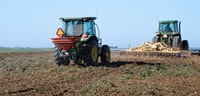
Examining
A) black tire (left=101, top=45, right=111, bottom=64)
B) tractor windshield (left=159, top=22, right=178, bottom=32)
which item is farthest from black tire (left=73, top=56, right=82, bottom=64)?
tractor windshield (left=159, top=22, right=178, bottom=32)

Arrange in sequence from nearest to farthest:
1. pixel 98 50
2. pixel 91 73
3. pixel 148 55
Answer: pixel 91 73, pixel 98 50, pixel 148 55

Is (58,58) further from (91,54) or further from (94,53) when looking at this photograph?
(94,53)

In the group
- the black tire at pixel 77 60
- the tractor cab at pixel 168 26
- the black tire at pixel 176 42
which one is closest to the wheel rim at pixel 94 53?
the black tire at pixel 77 60

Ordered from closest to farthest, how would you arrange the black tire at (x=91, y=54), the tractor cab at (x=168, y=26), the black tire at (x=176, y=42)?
the black tire at (x=91, y=54)
the black tire at (x=176, y=42)
the tractor cab at (x=168, y=26)

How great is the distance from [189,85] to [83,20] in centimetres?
655

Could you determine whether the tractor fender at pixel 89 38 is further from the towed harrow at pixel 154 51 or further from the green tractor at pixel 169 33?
the green tractor at pixel 169 33

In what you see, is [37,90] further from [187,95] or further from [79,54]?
[79,54]

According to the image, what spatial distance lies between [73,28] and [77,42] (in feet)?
3.23

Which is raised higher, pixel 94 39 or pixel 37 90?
pixel 94 39

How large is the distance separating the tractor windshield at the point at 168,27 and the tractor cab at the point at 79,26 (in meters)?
10.1

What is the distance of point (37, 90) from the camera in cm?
808

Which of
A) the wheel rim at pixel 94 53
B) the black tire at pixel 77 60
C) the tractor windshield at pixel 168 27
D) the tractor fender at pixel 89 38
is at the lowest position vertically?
the black tire at pixel 77 60

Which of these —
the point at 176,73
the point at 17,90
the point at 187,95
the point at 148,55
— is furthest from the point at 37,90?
the point at 148,55

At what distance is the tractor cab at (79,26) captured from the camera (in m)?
14.2
